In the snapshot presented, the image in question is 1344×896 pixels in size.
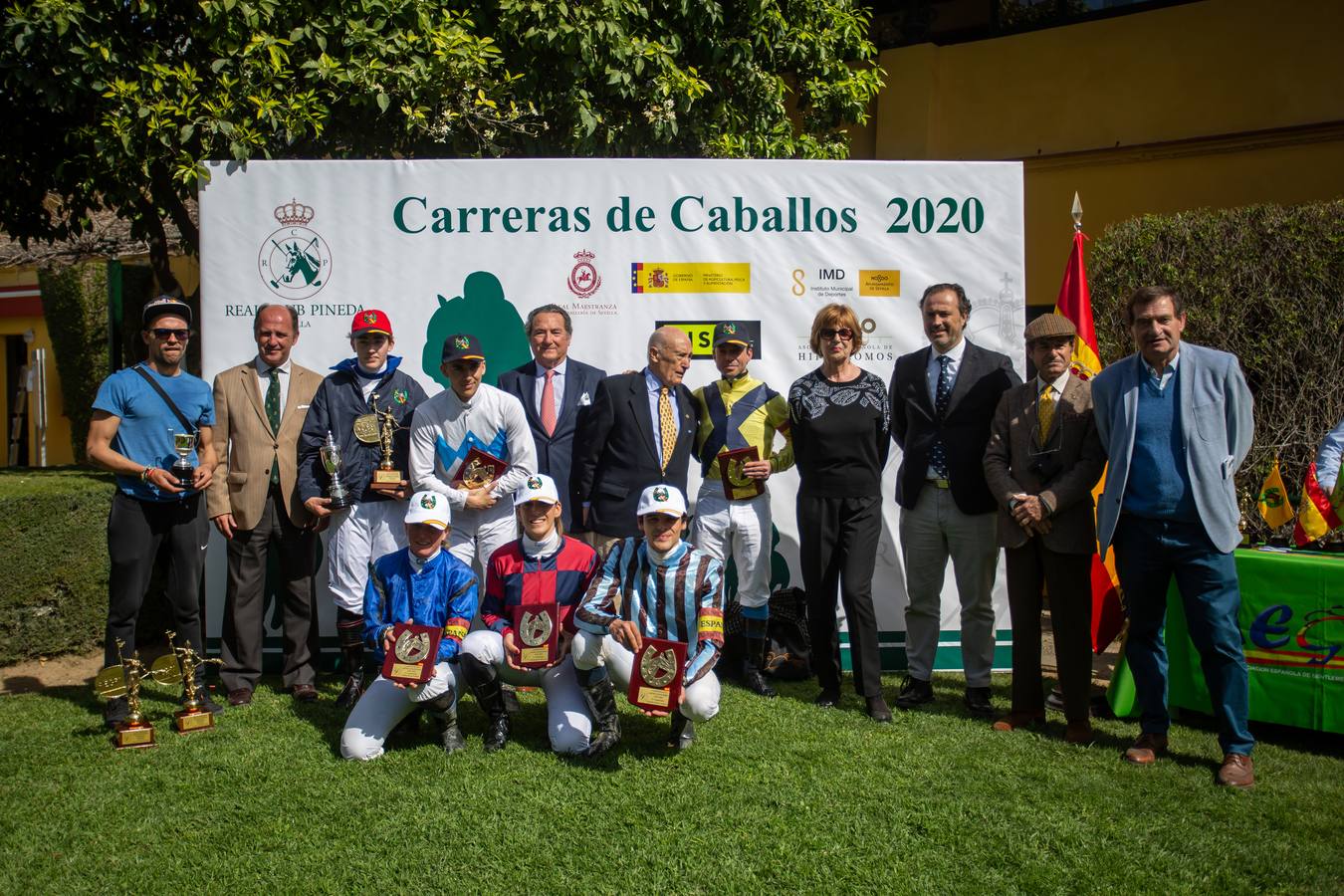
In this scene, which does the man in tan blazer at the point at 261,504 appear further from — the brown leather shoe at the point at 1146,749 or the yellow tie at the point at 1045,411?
the brown leather shoe at the point at 1146,749

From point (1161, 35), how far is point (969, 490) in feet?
25.1

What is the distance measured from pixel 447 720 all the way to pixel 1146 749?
119 inches

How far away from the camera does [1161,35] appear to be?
10.7 m

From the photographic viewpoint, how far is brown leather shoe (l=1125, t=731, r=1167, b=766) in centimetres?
459

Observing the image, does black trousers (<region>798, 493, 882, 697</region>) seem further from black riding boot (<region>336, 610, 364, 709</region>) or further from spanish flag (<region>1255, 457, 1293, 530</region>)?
black riding boot (<region>336, 610, 364, 709</region>)

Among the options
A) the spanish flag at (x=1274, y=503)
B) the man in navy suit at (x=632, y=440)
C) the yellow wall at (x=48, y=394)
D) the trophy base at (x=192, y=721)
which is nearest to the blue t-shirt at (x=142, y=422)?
the trophy base at (x=192, y=721)

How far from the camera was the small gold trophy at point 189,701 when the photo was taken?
4961mm

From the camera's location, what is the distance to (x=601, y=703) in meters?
4.65

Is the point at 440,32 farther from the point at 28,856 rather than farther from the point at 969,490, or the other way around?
the point at 28,856

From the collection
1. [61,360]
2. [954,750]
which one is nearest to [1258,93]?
[954,750]

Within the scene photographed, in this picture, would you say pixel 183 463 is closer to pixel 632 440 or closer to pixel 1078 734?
pixel 632 440

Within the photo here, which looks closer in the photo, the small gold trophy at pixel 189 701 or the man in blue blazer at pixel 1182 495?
the man in blue blazer at pixel 1182 495

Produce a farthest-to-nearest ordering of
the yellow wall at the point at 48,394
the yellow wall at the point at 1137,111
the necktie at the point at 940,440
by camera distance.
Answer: the yellow wall at the point at 48,394, the yellow wall at the point at 1137,111, the necktie at the point at 940,440

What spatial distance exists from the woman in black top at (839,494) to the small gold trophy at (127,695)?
10.3 ft
